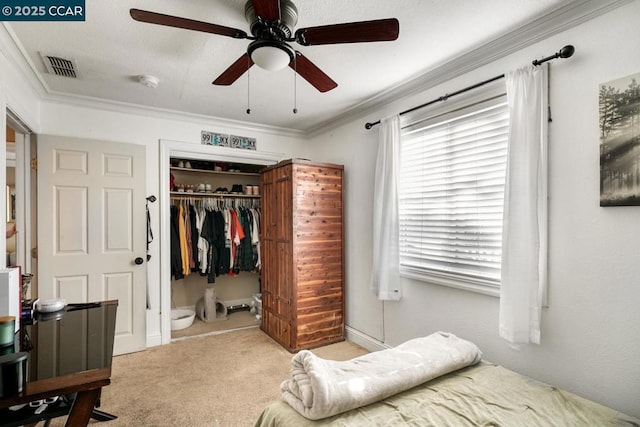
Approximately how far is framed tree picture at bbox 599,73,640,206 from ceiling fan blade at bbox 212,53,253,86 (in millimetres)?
1896

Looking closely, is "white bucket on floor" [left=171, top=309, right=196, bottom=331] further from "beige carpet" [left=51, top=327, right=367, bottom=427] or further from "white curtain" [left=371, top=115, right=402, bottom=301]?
"white curtain" [left=371, top=115, right=402, bottom=301]

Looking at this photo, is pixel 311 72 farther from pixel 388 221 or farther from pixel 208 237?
pixel 208 237

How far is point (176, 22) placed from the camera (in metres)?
1.40

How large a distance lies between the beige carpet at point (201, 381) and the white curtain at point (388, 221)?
0.83m

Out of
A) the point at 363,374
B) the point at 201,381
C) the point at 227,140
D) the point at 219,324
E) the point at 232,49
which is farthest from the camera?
the point at 219,324

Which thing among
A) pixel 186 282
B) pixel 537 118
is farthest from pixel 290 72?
pixel 186 282

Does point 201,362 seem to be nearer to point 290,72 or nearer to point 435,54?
point 290,72

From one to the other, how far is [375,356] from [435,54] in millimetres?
2044

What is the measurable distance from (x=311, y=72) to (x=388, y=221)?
57.0 inches

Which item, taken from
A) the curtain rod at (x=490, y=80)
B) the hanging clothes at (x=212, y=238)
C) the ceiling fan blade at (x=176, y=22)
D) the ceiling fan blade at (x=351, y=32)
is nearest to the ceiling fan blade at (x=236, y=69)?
the ceiling fan blade at (x=176, y=22)

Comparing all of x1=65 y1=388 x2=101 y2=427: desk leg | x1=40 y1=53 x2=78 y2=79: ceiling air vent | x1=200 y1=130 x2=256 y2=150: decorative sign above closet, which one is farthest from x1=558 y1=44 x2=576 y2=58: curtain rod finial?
x1=40 y1=53 x2=78 y2=79: ceiling air vent

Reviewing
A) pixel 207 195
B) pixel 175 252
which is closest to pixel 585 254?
pixel 175 252

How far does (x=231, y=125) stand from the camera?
3.75 meters

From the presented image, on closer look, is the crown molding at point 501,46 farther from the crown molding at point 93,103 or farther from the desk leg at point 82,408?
the desk leg at point 82,408
